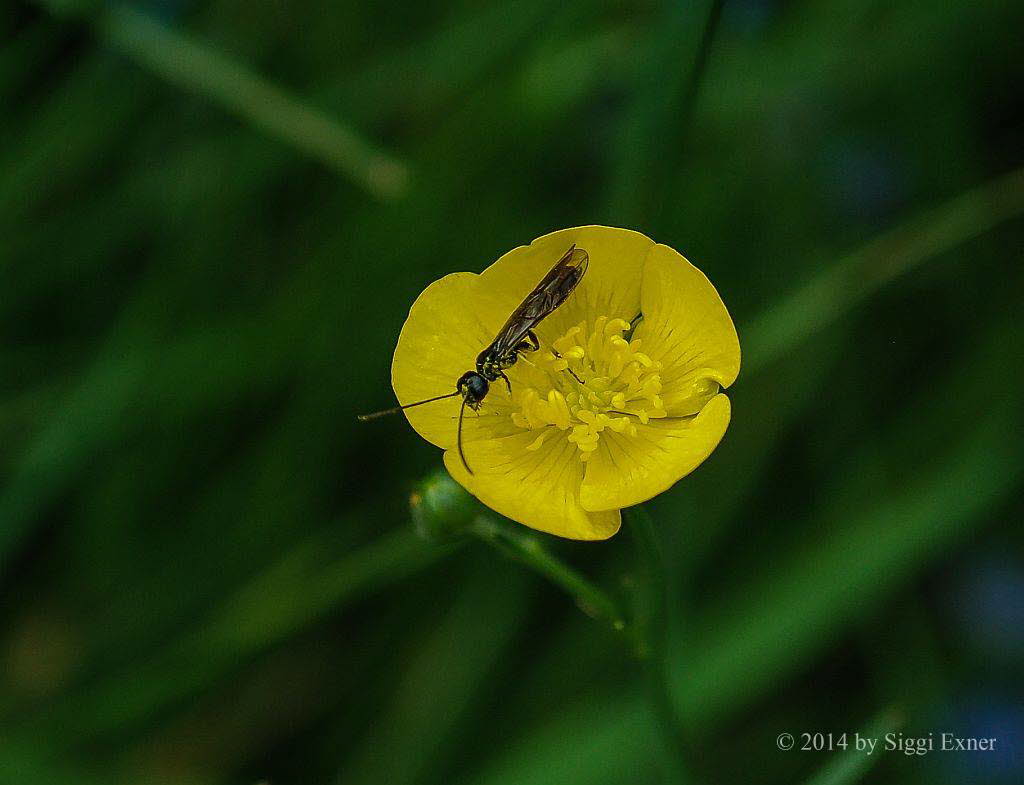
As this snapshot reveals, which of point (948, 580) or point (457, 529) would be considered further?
point (948, 580)

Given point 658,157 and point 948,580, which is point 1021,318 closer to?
point 948,580

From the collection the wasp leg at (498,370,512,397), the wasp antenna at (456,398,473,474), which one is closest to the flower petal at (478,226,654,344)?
the wasp leg at (498,370,512,397)

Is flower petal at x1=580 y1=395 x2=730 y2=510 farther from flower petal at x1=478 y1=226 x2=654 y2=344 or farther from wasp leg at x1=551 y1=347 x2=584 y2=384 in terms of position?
flower petal at x1=478 y1=226 x2=654 y2=344

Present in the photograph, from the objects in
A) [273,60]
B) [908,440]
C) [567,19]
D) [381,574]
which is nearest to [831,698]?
[908,440]

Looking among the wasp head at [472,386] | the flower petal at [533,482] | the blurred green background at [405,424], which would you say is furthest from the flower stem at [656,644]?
the blurred green background at [405,424]

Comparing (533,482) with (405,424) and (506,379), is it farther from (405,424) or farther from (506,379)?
(405,424)
